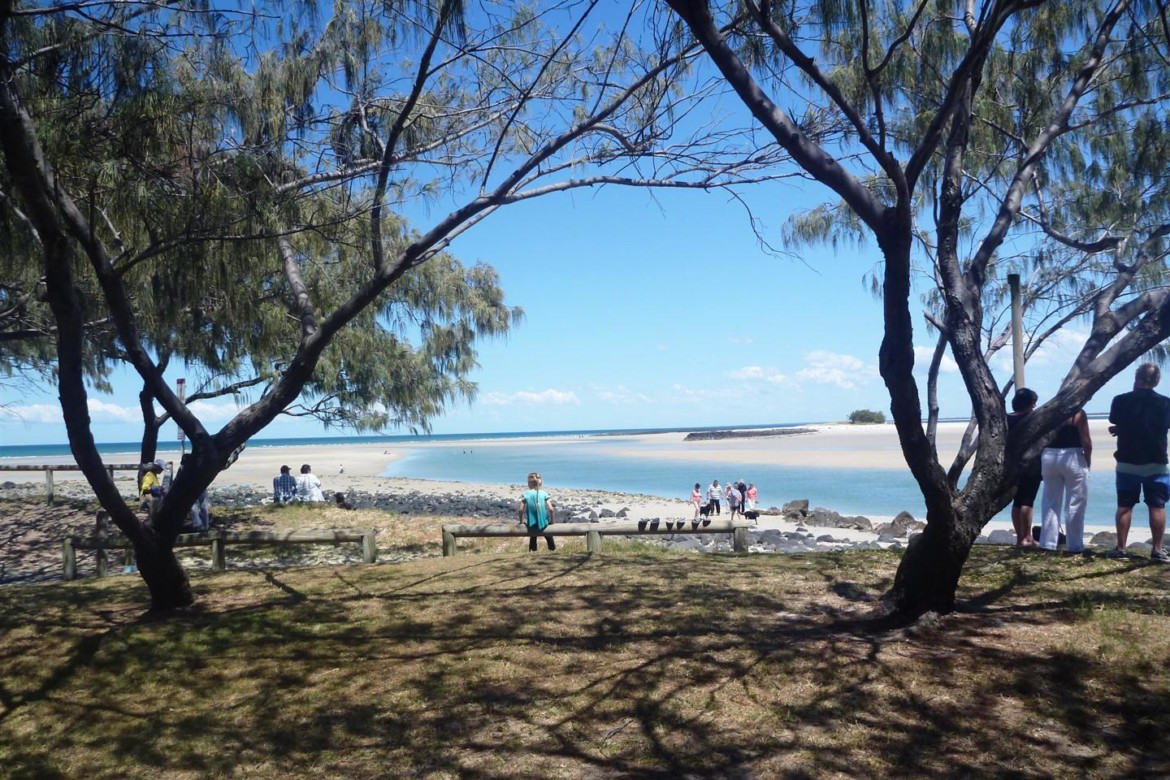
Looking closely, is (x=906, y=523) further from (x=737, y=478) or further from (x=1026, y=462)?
(x=737, y=478)

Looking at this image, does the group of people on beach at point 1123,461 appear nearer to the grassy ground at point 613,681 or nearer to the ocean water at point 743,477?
the grassy ground at point 613,681

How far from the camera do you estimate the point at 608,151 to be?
7.16 m

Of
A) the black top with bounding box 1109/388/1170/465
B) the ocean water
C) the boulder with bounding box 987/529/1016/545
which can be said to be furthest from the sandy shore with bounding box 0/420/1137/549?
the black top with bounding box 1109/388/1170/465

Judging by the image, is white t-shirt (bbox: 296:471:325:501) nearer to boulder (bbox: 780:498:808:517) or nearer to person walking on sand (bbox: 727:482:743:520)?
person walking on sand (bbox: 727:482:743:520)

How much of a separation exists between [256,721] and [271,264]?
4.28m

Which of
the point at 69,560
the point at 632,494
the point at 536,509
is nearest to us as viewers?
the point at 69,560

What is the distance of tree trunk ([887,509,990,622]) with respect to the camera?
550cm

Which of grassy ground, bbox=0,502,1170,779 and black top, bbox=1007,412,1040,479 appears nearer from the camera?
grassy ground, bbox=0,502,1170,779

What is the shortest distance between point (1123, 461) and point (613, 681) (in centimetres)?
483

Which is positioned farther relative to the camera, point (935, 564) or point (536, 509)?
point (536, 509)

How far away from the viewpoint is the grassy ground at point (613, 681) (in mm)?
4242

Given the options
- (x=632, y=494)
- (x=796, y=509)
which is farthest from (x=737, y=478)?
(x=796, y=509)

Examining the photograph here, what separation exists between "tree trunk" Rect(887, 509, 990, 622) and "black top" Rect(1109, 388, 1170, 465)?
2.32 m

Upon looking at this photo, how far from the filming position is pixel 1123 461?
716 centimetres
